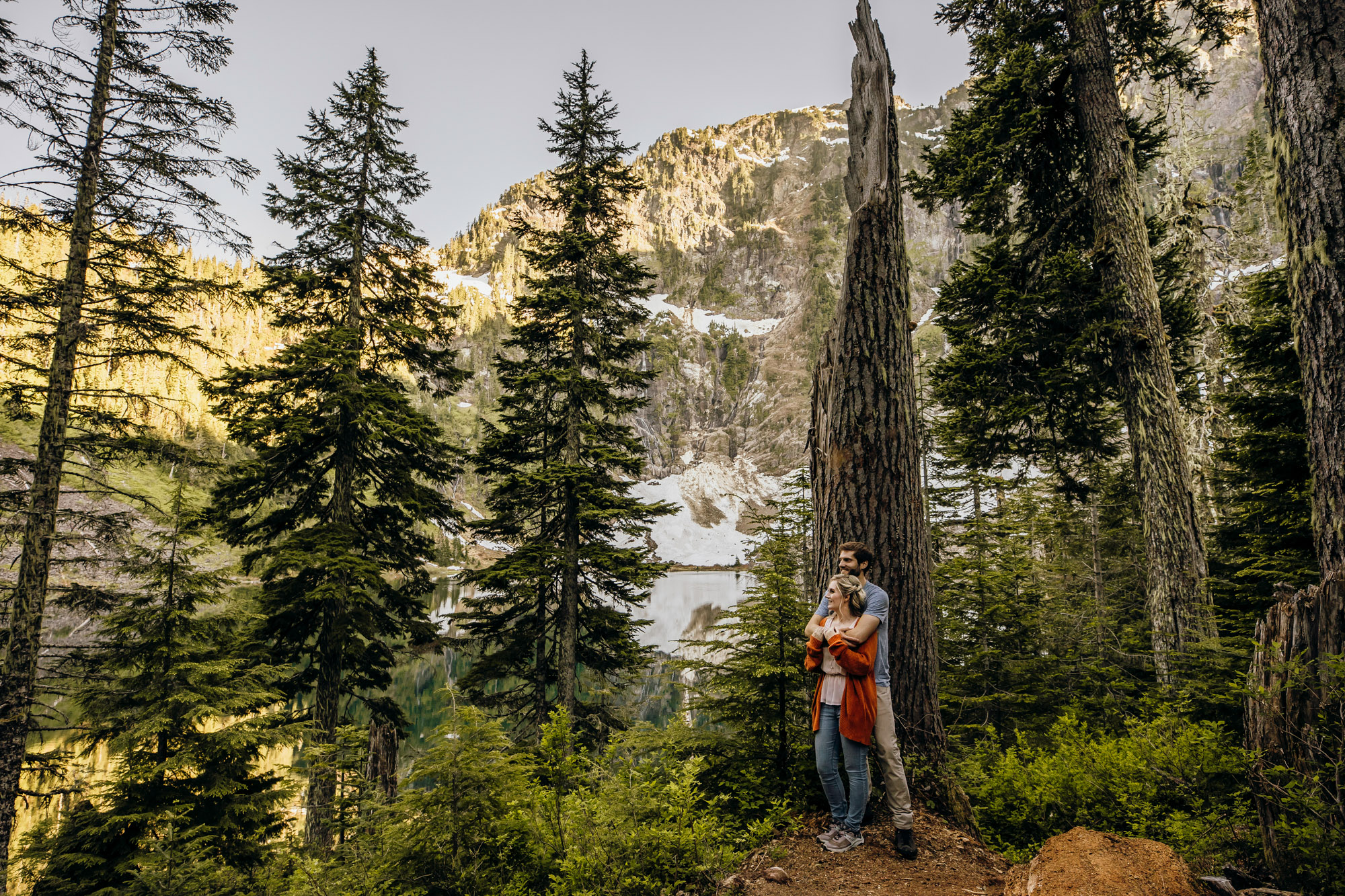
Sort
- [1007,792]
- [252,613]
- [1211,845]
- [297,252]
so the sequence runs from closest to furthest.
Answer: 1. [1211,845]
2. [1007,792]
3. [252,613]
4. [297,252]

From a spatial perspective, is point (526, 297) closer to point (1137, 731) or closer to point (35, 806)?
point (35, 806)

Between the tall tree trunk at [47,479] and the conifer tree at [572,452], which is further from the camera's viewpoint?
the conifer tree at [572,452]

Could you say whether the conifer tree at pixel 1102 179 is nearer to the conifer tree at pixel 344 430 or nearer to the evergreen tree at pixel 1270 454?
the evergreen tree at pixel 1270 454

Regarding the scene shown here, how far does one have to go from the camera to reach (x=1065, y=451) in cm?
824

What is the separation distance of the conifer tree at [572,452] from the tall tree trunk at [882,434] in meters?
7.27

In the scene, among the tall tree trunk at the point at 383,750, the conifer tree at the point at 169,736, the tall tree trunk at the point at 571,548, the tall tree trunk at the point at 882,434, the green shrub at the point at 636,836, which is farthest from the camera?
the tall tree trunk at the point at 571,548

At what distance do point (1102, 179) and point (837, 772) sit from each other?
25.1 ft

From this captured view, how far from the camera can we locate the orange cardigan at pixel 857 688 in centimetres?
335

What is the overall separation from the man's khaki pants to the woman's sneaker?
0.33m

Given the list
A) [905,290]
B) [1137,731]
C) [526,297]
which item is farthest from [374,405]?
[1137,731]

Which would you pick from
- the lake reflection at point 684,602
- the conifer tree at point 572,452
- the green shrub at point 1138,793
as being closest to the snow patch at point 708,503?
the lake reflection at point 684,602

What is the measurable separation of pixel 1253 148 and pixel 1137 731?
49.4 feet

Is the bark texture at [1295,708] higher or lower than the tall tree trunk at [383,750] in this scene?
higher

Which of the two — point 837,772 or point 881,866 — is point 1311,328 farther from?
point 881,866
